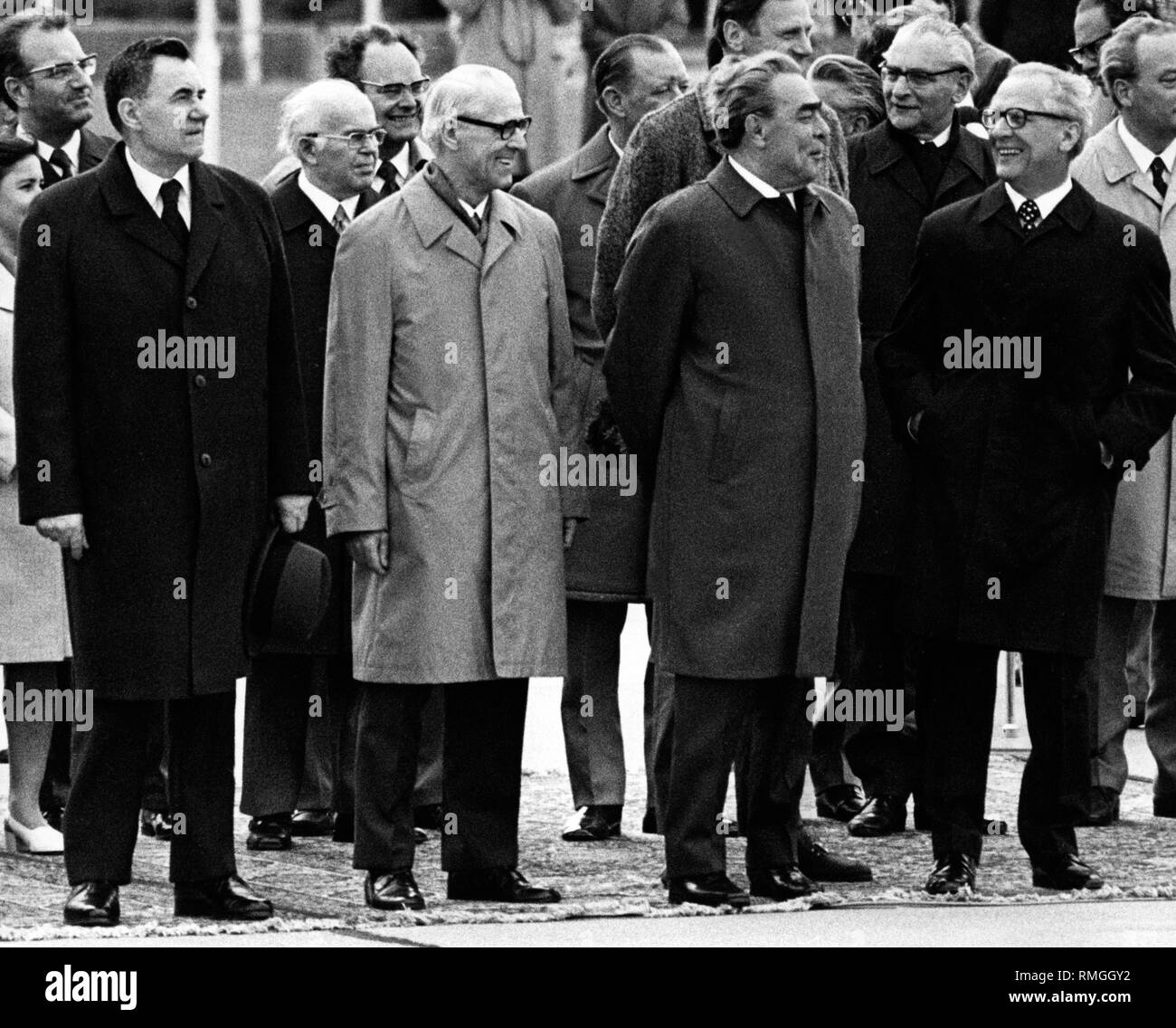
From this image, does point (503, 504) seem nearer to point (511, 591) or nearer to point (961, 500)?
point (511, 591)

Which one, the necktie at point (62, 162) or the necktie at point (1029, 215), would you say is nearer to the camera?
the necktie at point (1029, 215)

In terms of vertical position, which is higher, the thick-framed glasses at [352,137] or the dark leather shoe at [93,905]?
the thick-framed glasses at [352,137]

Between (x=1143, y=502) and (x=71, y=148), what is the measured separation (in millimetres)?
3506

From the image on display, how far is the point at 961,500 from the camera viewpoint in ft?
27.0

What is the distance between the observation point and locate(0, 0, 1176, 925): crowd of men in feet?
25.6

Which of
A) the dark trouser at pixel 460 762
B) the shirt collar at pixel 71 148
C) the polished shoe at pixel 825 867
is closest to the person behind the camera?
the dark trouser at pixel 460 762

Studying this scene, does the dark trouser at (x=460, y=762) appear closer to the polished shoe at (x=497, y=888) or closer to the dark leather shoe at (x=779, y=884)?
the polished shoe at (x=497, y=888)

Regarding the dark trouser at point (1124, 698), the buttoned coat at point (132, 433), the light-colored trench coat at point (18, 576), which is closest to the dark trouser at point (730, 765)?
the buttoned coat at point (132, 433)

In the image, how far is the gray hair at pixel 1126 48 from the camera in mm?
9797

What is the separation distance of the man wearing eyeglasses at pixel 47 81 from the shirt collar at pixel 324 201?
706 millimetres

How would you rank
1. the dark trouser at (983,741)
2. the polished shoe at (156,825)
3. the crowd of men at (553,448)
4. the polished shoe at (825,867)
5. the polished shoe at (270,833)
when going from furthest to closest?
the polished shoe at (156,825) → the polished shoe at (270,833) → the polished shoe at (825,867) → the dark trouser at (983,741) → the crowd of men at (553,448)

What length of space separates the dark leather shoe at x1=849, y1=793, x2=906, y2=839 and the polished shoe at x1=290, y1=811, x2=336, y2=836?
1.57 meters

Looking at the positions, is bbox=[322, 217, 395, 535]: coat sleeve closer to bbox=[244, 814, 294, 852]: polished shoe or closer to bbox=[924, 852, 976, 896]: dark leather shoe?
bbox=[244, 814, 294, 852]: polished shoe

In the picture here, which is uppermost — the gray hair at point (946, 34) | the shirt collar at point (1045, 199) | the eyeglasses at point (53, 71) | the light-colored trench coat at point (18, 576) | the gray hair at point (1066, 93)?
the gray hair at point (946, 34)
